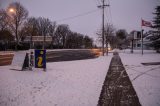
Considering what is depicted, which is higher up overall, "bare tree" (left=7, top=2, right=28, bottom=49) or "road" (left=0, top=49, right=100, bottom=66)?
"bare tree" (left=7, top=2, right=28, bottom=49)

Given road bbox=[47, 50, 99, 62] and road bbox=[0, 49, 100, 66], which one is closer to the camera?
road bbox=[0, 49, 100, 66]

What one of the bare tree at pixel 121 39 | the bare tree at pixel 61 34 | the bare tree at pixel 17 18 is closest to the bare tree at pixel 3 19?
the bare tree at pixel 17 18

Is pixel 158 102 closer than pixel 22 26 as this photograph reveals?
Yes

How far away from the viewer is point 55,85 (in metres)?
7.81

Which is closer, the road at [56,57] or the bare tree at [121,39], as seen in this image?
the road at [56,57]

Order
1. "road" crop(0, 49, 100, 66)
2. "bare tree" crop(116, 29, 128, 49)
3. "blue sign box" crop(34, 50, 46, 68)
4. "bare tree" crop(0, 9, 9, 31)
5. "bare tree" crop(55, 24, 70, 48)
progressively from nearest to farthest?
1. "blue sign box" crop(34, 50, 46, 68)
2. "road" crop(0, 49, 100, 66)
3. "bare tree" crop(0, 9, 9, 31)
4. "bare tree" crop(55, 24, 70, 48)
5. "bare tree" crop(116, 29, 128, 49)

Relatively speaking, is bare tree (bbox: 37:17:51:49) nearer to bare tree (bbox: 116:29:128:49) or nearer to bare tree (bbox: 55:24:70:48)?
bare tree (bbox: 55:24:70:48)

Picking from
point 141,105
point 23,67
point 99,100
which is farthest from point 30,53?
point 141,105

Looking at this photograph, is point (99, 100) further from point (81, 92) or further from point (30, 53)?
point (30, 53)

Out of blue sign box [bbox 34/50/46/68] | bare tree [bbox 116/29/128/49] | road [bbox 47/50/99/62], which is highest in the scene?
bare tree [bbox 116/29/128/49]

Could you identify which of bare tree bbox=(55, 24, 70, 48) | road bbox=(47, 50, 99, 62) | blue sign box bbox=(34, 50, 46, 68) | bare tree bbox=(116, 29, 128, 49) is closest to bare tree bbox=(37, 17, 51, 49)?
bare tree bbox=(55, 24, 70, 48)

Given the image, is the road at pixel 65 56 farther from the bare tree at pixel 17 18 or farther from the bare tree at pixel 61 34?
the bare tree at pixel 61 34

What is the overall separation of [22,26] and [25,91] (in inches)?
2015

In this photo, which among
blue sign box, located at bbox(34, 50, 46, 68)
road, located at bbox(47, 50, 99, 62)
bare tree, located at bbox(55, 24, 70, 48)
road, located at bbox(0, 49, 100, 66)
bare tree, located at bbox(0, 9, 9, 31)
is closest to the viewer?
blue sign box, located at bbox(34, 50, 46, 68)
